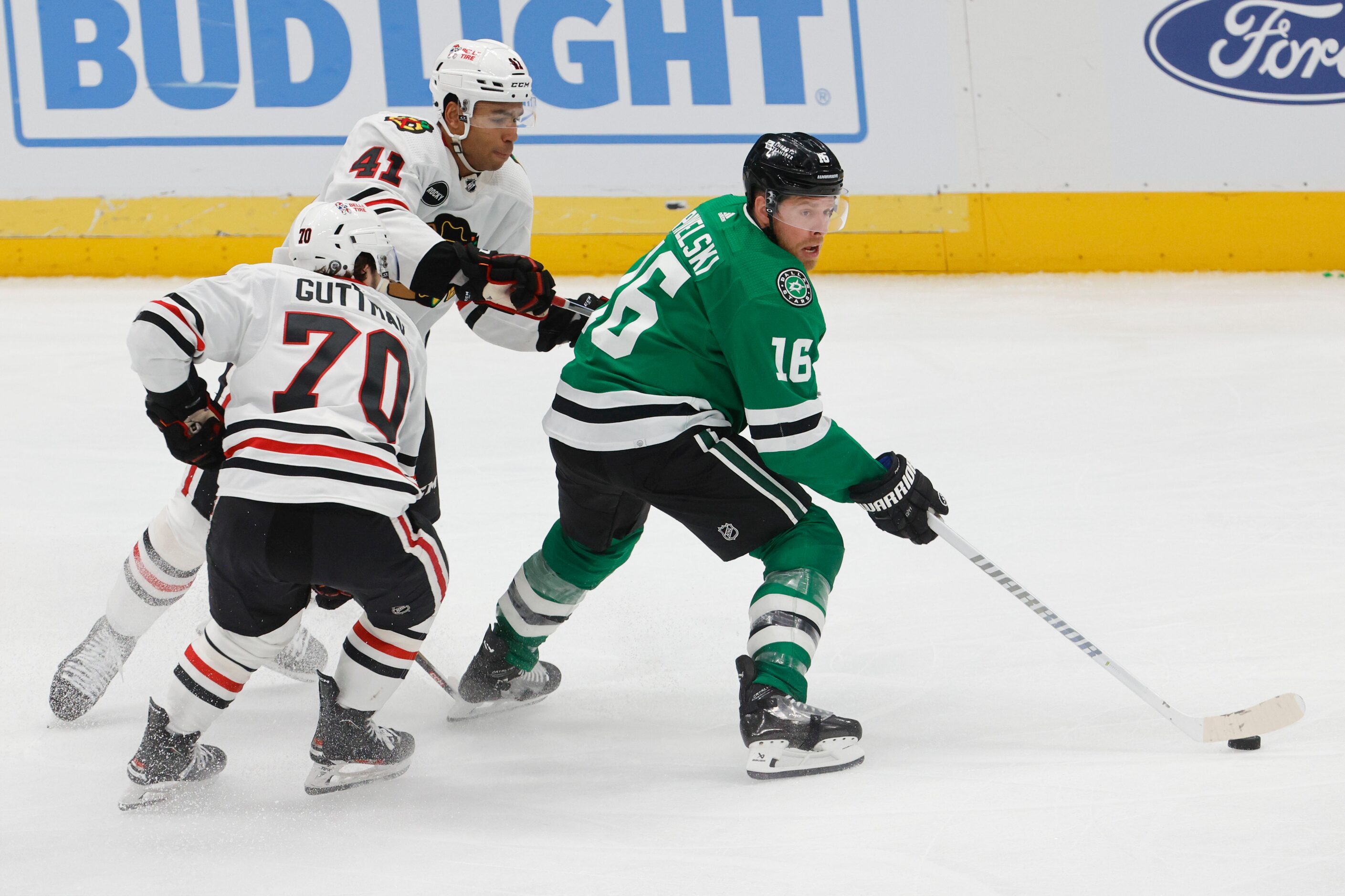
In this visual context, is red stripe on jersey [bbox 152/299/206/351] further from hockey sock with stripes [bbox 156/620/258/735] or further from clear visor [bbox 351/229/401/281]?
hockey sock with stripes [bbox 156/620/258/735]

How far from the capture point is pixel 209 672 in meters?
2.20

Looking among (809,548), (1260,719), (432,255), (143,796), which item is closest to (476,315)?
(432,255)

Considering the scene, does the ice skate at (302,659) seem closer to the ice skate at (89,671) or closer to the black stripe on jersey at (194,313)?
the ice skate at (89,671)

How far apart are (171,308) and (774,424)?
1.00 meters

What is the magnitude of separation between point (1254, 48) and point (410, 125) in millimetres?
4383

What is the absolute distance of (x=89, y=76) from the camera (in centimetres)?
573

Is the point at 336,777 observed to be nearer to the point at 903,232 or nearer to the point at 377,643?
Answer: the point at 377,643

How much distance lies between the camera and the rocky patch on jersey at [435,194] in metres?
2.91

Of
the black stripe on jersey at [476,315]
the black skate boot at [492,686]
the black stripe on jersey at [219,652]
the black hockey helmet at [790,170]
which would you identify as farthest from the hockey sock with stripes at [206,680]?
the black hockey helmet at [790,170]

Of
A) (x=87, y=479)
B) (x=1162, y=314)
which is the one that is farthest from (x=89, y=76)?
(x=1162, y=314)

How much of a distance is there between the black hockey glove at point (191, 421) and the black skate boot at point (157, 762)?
43cm

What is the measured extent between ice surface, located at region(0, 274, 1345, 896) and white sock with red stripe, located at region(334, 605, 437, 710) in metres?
0.17

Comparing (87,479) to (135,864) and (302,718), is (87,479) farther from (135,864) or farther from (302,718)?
(135,864)

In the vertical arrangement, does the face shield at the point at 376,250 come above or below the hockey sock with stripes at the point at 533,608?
above
